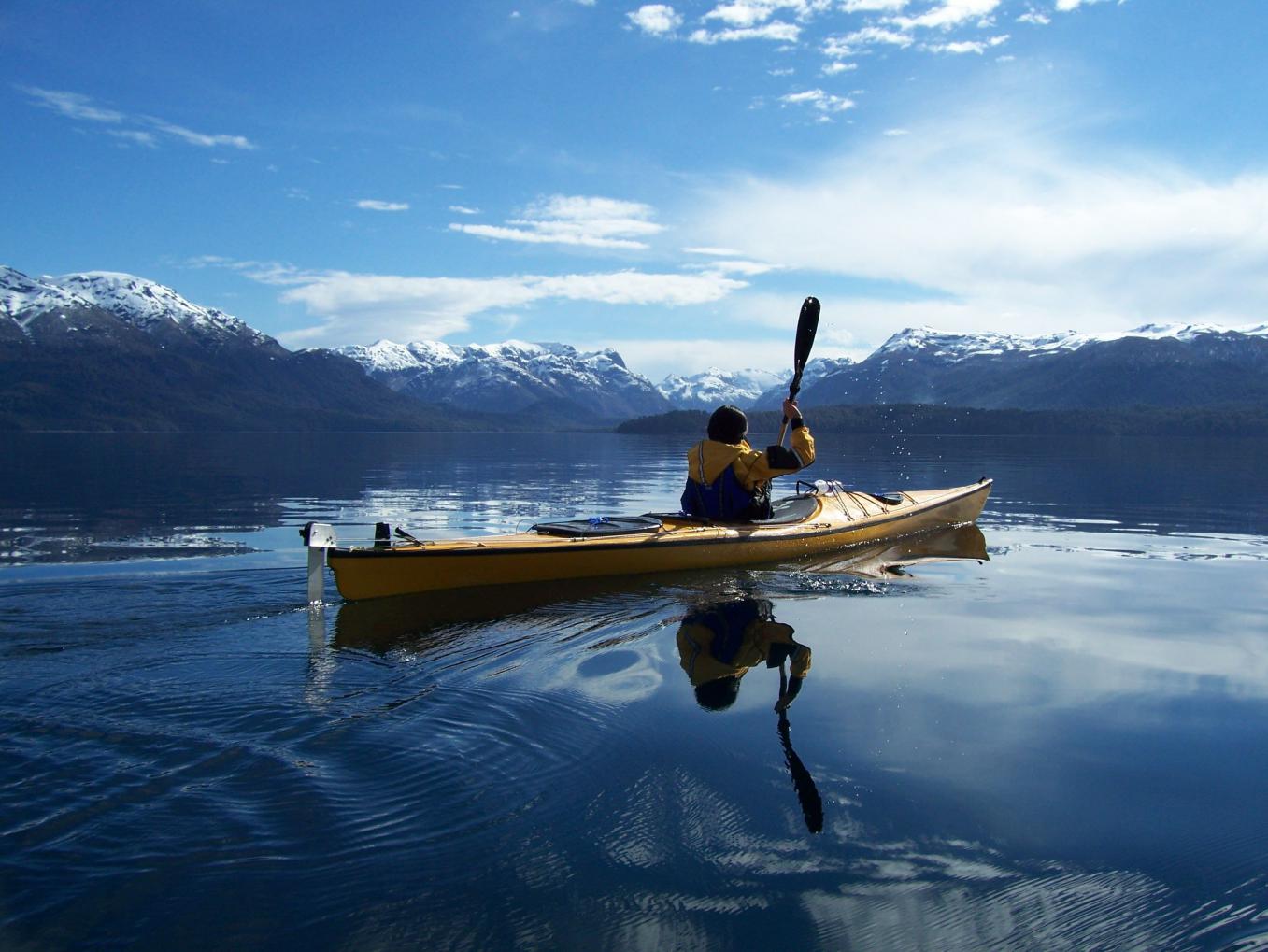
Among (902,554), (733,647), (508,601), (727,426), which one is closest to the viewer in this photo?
(733,647)

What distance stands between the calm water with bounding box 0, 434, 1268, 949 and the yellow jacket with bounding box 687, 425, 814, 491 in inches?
70.9

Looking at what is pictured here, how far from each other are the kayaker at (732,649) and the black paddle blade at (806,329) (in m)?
7.19

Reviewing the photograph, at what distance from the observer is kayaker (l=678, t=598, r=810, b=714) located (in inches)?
295

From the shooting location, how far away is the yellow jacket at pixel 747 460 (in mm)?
12633

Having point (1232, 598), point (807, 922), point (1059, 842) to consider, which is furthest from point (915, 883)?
point (1232, 598)

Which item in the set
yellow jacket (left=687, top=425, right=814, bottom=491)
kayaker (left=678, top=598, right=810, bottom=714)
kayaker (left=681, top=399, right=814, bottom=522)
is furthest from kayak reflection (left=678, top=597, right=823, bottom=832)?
kayaker (left=681, top=399, right=814, bottom=522)

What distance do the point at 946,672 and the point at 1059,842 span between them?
3.17 metres

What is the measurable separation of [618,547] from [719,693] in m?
4.48

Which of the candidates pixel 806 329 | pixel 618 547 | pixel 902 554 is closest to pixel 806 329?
pixel 806 329

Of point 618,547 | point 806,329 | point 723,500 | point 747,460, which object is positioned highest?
point 806,329

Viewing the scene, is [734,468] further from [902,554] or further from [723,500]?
[902,554]

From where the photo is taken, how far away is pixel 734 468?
1330 cm

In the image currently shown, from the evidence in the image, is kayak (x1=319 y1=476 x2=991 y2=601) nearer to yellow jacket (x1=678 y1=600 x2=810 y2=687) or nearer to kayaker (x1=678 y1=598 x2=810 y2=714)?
kayaker (x1=678 y1=598 x2=810 y2=714)

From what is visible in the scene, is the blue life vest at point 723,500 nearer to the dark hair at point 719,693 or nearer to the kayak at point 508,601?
the kayak at point 508,601
